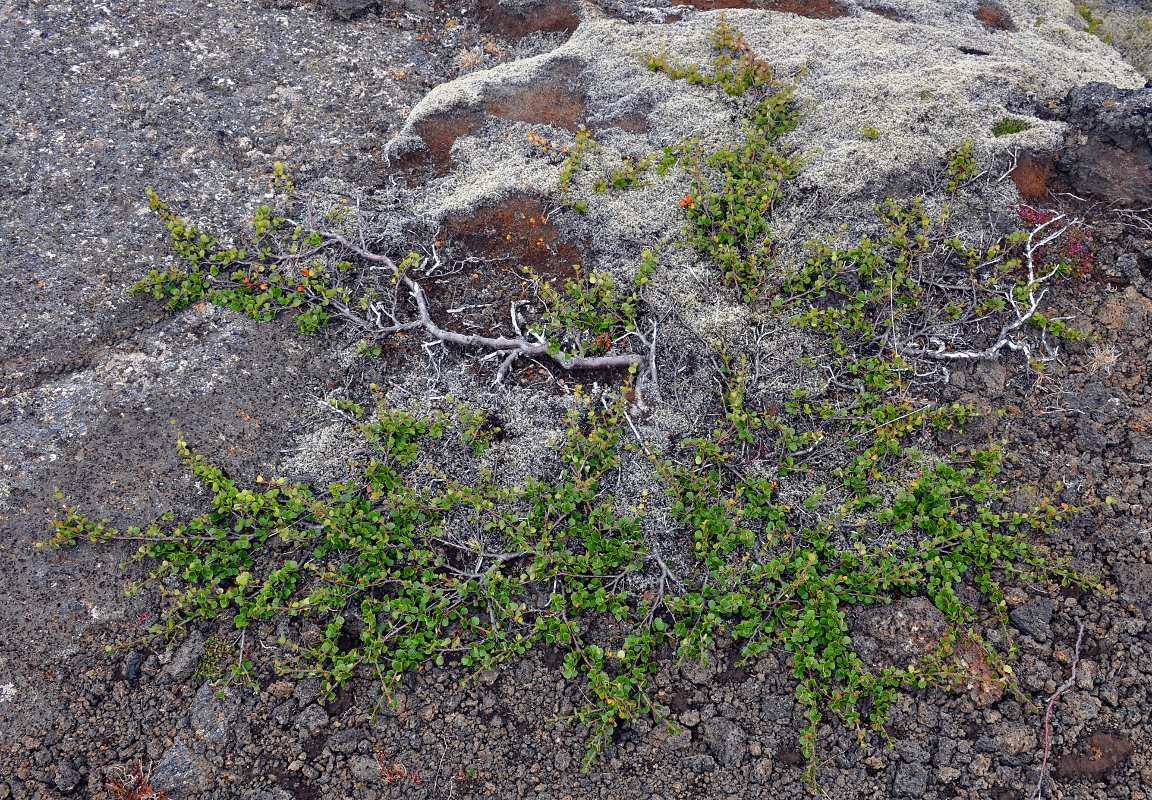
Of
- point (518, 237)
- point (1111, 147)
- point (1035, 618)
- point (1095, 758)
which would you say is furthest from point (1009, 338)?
point (518, 237)

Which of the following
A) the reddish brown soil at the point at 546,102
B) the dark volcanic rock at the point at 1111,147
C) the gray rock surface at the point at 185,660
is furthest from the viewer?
the reddish brown soil at the point at 546,102

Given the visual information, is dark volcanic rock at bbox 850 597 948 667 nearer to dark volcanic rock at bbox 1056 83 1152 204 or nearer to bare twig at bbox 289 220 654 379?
bare twig at bbox 289 220 654 379

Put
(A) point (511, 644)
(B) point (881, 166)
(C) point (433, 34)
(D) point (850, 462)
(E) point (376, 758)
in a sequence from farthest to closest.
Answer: (C) point (433, 34) < (B) point (881, 166) < (D) point (850, 462) < (A) point (511, 644) < (E) point (376, 758)

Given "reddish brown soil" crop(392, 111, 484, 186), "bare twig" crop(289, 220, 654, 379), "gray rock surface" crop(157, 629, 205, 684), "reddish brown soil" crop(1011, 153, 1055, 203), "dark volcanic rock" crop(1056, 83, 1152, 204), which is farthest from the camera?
"reddish brown soil" crop(392, 111, 484, 186)

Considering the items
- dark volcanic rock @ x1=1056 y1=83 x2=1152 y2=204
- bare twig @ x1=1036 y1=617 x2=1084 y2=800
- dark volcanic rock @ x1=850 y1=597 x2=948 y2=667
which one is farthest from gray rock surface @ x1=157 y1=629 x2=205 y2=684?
dark volcanic rock @ x1=1056 y1=83 x2=1152 y2=204

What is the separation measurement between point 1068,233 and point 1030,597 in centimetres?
265

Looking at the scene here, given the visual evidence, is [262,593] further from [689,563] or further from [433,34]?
[433,34]

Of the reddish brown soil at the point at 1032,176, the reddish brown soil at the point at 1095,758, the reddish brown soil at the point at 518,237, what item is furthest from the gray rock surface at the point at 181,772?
the reddish brown soil at the point at 1032,176

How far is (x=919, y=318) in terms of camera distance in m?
4.26

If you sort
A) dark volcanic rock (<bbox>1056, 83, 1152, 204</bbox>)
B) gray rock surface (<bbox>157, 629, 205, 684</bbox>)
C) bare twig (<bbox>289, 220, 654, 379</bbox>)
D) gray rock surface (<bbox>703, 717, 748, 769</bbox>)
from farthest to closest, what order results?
dark volcanic rock (<bbox>1056, 83, 1152, 204</bbox>), bare twig (<bbox>289, 220, 654, 379</bbox>), gray rock surface (<bbox>157, 629, 205, 684</bbox>), gray rock surface (<bbox>703, 717, 748, 769</bbox>)

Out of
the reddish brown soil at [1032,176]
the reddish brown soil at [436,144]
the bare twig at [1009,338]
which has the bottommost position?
the bare twig at [1009,338]

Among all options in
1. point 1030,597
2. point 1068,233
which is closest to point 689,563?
point 1030,597

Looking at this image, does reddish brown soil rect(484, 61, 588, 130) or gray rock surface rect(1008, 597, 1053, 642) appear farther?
reddish brown soil rect(484, 61, 588, 130)

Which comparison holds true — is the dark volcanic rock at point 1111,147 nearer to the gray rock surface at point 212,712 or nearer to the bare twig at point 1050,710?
the bare twig at point 1050,710
